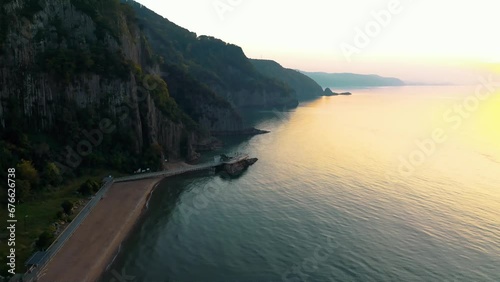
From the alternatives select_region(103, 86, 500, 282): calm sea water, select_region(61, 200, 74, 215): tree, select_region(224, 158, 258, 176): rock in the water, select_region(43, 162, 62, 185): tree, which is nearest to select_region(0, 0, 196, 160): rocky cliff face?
select_region(43, 162, 62, 185): tree

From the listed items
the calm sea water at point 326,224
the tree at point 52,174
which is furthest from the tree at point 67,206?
the tree at point 52,174

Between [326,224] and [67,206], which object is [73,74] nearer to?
[67,206]

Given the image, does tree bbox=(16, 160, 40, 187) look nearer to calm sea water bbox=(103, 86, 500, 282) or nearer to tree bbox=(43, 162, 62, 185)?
tree bbox=(43, 162, 62, 185)

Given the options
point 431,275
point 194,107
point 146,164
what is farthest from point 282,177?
point 194,107

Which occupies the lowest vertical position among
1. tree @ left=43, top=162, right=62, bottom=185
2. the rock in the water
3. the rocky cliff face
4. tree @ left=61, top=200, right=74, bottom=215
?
the rock in the water

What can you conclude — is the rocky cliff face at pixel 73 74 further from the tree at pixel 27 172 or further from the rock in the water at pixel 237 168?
the rock in the water at pixel 237 168
